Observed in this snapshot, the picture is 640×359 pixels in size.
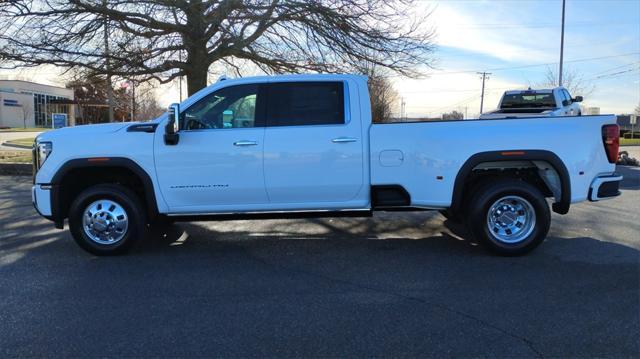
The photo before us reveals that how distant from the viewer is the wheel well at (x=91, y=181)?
5.98m

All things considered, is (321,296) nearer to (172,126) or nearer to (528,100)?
(172,126)

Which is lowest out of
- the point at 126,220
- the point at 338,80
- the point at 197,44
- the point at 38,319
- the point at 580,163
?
the point at 38,319

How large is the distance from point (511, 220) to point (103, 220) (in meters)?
4.69

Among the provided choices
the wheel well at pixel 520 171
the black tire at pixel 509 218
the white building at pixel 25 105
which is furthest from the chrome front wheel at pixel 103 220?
the white building at pixel 25 105

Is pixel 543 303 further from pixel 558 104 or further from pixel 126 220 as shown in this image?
pixel 558 104

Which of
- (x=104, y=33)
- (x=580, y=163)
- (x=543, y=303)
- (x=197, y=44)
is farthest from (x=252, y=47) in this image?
(x=543, y=303)

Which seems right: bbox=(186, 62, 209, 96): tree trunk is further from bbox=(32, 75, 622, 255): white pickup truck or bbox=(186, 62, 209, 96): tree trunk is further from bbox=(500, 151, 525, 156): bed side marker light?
bbox=(500, 151, 525, 156): bed side marker light

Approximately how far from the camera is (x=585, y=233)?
7.18m

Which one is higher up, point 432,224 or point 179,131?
point 179,131

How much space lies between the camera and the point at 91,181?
6.30 m

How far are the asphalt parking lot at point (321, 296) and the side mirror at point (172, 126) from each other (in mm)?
1379

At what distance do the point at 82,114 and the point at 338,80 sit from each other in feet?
181

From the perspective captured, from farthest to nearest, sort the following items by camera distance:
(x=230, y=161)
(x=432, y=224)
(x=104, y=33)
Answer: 1. (x=104, y=33)
2. (x=432, y=224)
3. (x=230, y=161)

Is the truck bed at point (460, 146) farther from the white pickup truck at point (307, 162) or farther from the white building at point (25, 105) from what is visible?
the white building at point (25, 105)
